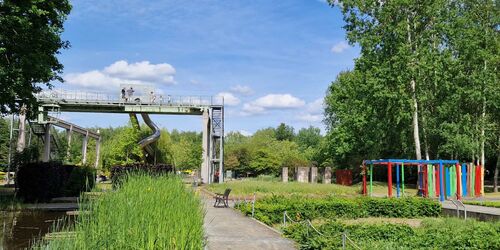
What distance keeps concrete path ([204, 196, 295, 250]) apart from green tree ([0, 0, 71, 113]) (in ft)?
29.8

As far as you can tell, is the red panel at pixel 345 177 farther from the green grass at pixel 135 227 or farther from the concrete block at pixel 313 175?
the green grass at pixel 135 227

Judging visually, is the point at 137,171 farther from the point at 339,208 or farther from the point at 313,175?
the point at 313,175

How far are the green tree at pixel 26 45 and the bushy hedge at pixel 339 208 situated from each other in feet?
32.5

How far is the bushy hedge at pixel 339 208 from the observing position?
1706cm

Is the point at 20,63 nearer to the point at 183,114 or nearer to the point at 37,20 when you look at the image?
the point at 37,20

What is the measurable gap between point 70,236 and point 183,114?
140 feet

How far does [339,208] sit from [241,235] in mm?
7419

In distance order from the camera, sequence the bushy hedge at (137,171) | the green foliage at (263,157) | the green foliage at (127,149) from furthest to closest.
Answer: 1. the green foliage at (263,157)
2. the green foliage at (127,149)
3. the bushy hedge at (137,171)

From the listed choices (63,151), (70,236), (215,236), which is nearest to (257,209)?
(215,236)

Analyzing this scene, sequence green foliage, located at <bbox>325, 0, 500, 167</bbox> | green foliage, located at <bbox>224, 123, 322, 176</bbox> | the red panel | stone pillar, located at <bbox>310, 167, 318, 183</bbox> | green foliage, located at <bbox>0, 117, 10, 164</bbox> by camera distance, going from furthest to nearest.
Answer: green foliage, located at <bbox>224, 123, 322, 176</bbox>, green foliage, located at <bbox>0, 117, 10, 164</bbox>, stone pillar, located at <bbox>310, 167, 318, 183</bbox>, the red panel, green foliage, located at <bbox>325, 0, 500, 167</bbox>

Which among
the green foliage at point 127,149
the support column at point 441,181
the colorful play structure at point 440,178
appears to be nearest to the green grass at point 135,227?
the support column at point 441,181

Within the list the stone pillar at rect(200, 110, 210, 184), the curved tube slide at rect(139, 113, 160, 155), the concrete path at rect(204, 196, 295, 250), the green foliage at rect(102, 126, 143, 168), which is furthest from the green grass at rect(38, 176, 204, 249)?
the green foliage at rect(102, 126, 143, 168)

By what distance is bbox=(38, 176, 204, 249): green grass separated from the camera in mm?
4887

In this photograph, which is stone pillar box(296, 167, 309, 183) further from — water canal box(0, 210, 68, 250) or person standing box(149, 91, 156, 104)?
water canal box(0, 210, 68, 250)
